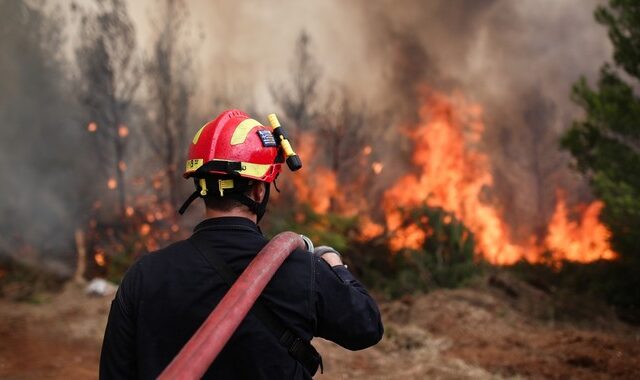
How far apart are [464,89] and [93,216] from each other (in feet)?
59.1

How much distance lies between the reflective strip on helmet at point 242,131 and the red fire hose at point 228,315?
478 millimetres

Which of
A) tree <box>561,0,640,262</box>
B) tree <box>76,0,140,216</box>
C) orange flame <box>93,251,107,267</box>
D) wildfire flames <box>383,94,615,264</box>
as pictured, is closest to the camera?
tree <box>561,0,640,262</box>

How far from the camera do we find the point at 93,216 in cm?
1564

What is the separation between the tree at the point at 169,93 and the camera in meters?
18.4

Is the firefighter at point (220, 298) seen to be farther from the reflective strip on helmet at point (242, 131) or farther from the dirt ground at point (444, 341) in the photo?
the dirt ground at point (444, 341)

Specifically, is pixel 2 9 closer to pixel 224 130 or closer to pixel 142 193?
pixel 142 193

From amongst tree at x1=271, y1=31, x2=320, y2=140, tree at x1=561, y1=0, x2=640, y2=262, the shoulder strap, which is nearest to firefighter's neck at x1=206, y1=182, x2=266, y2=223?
the shoulder strap

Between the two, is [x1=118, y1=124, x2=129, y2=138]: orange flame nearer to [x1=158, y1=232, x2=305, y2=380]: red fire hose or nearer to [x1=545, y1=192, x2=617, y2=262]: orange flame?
[x1=545, y1=192, x2=617, y2=262]: orange flame

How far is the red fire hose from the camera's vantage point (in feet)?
5.06

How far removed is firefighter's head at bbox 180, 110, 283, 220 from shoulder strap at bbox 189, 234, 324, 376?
0.23 meters

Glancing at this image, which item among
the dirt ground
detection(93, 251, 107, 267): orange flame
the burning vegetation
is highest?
the burning vegetation

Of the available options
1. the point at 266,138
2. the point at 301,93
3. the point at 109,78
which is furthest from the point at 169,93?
the point at 266,138

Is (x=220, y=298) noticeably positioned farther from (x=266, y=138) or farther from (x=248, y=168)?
(x=266, y=138)

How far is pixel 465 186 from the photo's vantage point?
853 inches
